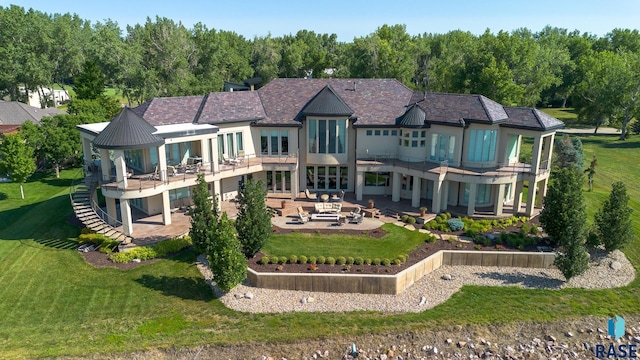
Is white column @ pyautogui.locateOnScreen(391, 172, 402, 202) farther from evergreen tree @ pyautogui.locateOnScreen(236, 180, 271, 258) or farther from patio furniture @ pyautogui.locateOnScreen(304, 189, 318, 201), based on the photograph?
evergreen tree @ pyautogui.locateOnScreen(236, 180, 271, 258)

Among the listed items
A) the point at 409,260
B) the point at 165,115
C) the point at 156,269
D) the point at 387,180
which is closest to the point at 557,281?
the point at 409,260

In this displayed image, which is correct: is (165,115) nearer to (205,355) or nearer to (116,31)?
(205,355)

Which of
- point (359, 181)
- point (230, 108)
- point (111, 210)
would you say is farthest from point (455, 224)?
point (111, 210)

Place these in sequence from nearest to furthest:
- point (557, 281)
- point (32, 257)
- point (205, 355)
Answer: point (205, 355) < point (557, 281) < point (32, 257)

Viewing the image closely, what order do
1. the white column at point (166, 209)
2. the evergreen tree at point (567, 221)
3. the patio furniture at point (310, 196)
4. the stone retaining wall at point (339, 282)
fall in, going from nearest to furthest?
the stone retaining wall at point (339, 282), the evergreen tree at point (567, 221), the white column at point (166, 209), the patio furniture at point (310, 196)

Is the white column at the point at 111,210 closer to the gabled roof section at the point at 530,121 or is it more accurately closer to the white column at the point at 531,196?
the gabled roof section at the point at 530,121

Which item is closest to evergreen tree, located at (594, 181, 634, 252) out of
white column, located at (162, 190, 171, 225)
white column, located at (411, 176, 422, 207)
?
white column, located at (411, 176, 422, 207)

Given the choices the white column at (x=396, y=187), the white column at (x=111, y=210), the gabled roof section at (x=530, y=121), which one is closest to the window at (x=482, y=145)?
the gabled roof section at (x=530, y=121)
